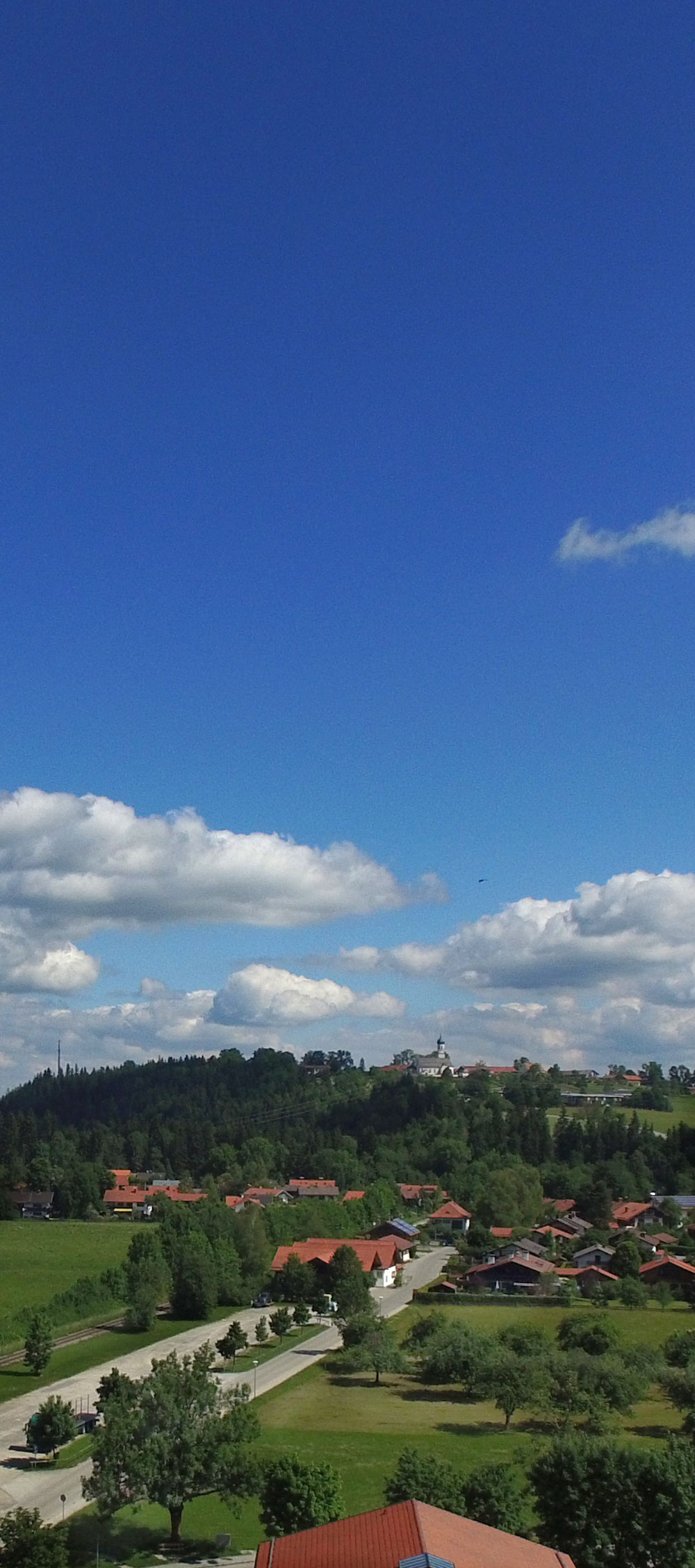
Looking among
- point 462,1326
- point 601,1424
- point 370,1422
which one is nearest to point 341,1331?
point 462,1326

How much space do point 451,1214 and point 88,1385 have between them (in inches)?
2897

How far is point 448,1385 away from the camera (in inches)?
2018

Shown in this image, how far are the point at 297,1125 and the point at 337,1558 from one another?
17018 cm

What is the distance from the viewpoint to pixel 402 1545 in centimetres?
2002

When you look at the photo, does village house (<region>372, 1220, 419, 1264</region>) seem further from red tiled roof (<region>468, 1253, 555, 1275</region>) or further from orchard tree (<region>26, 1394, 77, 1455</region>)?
orchard tree (<region>26, 1394, 77, 1455</region>)

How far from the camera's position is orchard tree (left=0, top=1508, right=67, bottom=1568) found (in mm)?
23312

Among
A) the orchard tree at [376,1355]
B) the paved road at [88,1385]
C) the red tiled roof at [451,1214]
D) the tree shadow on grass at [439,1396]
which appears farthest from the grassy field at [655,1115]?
the tree shadow on grass at [439,1396]

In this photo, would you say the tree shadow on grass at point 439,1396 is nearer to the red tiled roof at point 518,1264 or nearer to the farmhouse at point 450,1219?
the red tiled roof at point 518,1264

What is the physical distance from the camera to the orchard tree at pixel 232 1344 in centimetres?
5416

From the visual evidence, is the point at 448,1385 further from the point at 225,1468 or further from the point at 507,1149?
the point at 507,1149

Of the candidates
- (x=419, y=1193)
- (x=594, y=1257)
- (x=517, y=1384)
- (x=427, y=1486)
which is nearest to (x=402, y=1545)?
(x=427, y=1486)

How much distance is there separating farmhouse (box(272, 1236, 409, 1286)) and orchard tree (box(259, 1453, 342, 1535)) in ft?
167

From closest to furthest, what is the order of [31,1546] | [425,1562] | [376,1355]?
[425,1562], [31,1546], [376,1355]

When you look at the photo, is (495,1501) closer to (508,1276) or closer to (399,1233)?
(508,1276)
